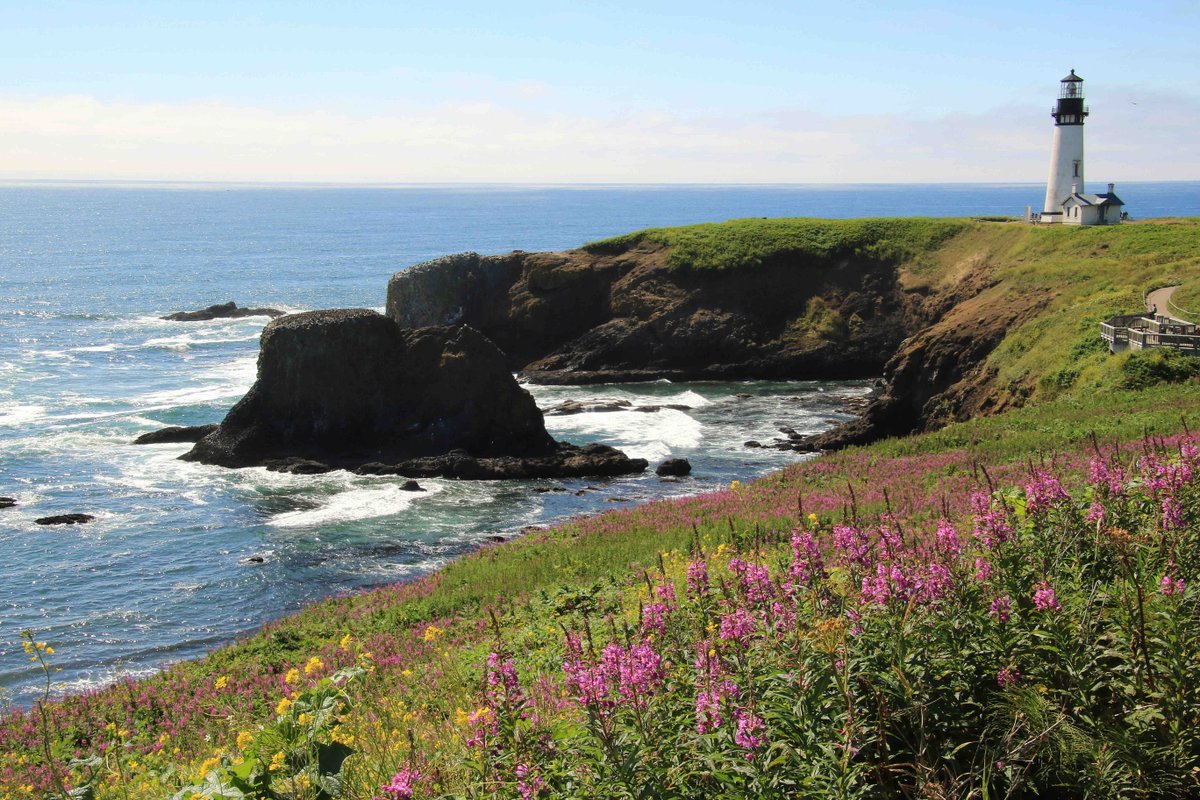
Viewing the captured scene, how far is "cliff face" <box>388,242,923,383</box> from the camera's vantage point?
6988 centimetres

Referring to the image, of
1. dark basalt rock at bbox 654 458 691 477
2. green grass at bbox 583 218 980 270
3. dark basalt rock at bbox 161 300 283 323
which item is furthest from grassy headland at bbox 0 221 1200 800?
dark basalt rock at bbox 161 300 283 323

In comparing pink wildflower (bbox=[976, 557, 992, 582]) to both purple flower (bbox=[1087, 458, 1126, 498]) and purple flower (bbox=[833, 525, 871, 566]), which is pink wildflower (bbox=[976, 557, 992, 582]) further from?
purple flower (bbox=[1087, 458, 1126, 498])

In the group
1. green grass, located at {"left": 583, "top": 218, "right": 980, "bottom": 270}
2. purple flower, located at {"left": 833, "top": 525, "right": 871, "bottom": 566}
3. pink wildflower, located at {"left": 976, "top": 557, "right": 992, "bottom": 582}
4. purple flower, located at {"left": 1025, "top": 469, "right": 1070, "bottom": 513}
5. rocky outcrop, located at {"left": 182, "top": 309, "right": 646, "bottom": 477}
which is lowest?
rocky outcrop, located at {"left": 182, "top": 309, "right": 646, "bottom": 477}

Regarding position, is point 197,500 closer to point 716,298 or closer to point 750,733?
point 750,733

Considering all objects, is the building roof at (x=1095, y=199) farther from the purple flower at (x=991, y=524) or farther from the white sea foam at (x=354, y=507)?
the purple flower at (x=991, y=524)

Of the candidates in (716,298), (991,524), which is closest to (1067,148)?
(716,298)

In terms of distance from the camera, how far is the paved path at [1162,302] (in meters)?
43.2

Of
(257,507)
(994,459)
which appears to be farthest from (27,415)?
(994,459)

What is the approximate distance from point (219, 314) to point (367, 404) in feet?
181

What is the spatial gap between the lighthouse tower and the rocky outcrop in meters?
54.1

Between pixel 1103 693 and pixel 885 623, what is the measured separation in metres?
1.52

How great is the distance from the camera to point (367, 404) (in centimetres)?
4934

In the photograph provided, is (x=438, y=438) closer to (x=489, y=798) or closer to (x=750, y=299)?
(x=750, y=299)

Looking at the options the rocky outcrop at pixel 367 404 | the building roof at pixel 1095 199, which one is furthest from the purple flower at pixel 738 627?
the building roof at pixel 1095 199
